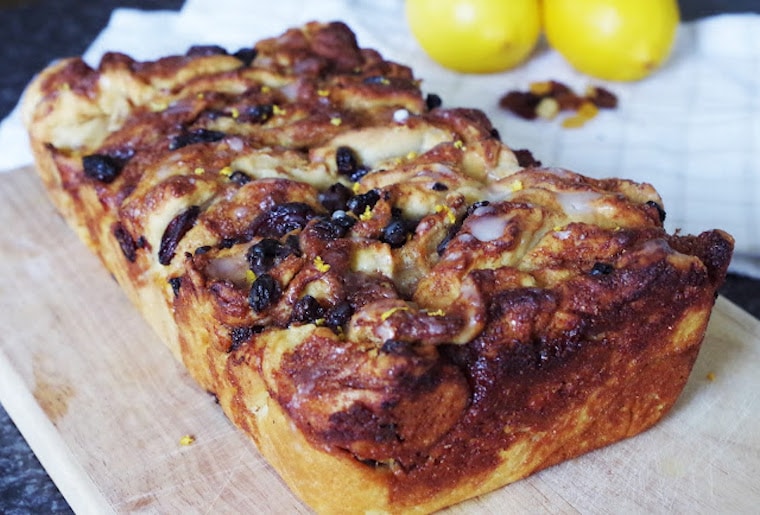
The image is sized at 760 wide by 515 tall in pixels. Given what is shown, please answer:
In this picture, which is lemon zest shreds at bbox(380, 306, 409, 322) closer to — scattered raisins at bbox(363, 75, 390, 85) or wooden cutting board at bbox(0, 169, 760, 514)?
wooden cutting board at bbox(0, 169, 760, 514)

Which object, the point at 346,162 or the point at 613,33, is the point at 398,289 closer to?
the point at 346,162

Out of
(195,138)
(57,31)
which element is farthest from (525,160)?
(57,31)

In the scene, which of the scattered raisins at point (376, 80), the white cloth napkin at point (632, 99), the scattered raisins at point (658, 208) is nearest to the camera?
the scattered raisins at point (658, 208)

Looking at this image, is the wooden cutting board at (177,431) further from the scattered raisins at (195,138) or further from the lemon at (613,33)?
the lemon at (613,33)

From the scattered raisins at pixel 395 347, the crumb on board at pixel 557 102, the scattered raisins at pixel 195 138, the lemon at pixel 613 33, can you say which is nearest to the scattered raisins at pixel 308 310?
the scattered raisins at pixel 395 347

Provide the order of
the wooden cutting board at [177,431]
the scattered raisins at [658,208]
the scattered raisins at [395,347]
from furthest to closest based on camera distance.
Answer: the scattered raisins at [658,208], the wooden cutting board at [177,431], the scattered raisins at [395,347]

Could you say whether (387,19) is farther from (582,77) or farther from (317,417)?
(317,417)
